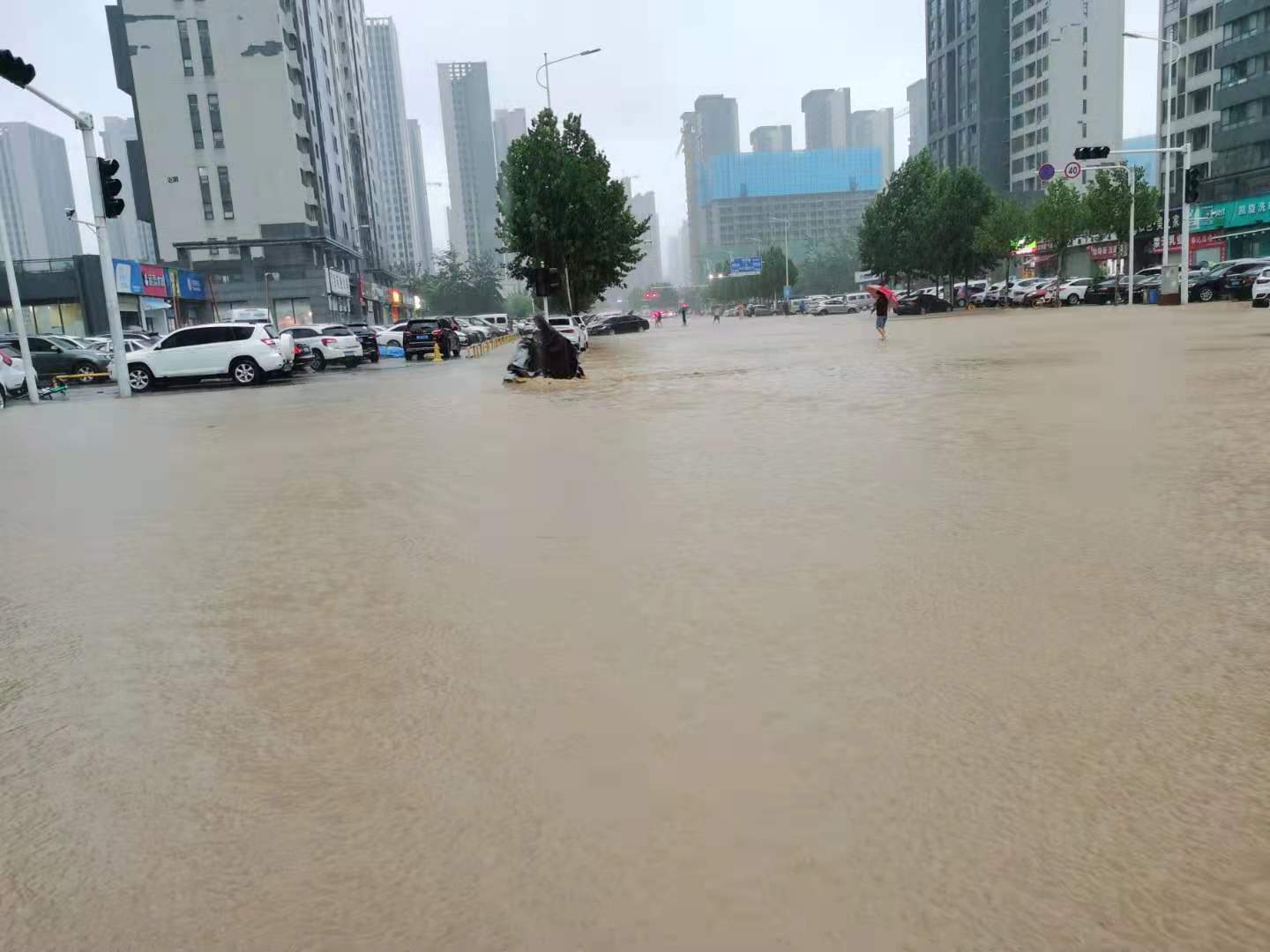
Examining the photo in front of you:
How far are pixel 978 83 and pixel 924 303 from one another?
59.4m

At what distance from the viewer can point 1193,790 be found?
9.53ft

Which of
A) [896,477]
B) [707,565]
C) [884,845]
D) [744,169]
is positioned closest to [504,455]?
[896,477]

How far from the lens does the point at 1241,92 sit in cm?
6297

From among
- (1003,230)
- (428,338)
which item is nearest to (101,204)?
(428,338)

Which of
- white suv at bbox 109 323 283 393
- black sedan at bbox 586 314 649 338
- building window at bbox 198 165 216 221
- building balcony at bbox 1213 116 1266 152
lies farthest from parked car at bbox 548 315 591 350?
building balcony at bbox 1213 116 1266 152

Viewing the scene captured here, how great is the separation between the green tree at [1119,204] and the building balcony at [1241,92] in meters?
15.5

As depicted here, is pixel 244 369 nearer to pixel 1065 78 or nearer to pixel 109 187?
pixel 109 187

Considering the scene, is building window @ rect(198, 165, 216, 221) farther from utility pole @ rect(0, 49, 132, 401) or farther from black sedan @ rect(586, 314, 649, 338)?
utility pole @ rect(0, 49, 132, 401)

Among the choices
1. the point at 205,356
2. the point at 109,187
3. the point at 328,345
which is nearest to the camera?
the point at 109,187

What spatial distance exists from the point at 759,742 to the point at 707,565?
2413 mm

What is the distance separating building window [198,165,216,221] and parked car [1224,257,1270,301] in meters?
64.1

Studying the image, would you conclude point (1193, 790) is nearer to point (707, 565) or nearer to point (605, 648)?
point (605, 648)

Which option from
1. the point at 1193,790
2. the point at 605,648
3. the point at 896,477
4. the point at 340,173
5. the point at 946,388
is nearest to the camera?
the point at 1193,790

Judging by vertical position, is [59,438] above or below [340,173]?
below
